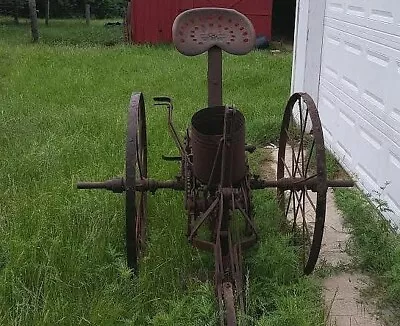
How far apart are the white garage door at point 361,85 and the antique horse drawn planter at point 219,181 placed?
2.65ft

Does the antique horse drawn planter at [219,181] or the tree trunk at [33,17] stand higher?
the antique horse drawn planter at [219,181]

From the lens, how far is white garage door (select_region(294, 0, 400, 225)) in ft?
13.5

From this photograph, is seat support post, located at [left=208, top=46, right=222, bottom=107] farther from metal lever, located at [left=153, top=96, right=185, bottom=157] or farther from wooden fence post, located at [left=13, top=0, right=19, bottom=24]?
wooden fence post, located at [left=13, top=0, right=19, bottom=24]

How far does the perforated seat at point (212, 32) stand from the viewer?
387 cm

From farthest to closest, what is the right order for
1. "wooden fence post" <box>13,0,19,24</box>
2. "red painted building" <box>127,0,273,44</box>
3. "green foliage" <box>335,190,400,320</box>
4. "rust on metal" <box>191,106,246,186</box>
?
"wooden fence post" <box>13,0,19,24</box> → "red painted building" <box>127,0,273,44</box> → "green foliage" <box>335,190,400,320</box> → "rust on metal" <box>191,106,246,186</box>

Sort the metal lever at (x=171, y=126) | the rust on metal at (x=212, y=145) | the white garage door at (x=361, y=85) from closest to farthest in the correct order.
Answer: the rust on metal at (x=212, y=145)
the metal lever at (x=171, y=126)
the white garage door at (x=361, y=85)

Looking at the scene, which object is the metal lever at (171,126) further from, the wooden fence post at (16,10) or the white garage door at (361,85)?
the wooden fence post at (16,10)

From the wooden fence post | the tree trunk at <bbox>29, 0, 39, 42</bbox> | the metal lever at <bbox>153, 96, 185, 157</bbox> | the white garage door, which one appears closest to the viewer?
the metal lever at <bbox>153, 96, 185, 157</bbox>

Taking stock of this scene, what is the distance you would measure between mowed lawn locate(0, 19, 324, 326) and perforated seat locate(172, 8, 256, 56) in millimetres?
1118

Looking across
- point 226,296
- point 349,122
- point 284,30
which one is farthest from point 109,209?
point 284,30

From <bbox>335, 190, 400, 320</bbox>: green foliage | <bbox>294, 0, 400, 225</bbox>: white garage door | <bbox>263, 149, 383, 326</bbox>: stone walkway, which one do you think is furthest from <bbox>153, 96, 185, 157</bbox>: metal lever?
<bbox>294, 0, 400, 225</bbox>: white garage door

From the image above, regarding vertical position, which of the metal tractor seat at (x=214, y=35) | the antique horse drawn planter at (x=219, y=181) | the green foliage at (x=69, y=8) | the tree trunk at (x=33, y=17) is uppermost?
the metal tractor seat at (x=214, y=35)

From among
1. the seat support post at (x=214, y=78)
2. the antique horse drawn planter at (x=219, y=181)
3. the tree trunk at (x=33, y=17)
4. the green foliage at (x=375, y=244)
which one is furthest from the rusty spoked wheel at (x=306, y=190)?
the tree trunk at (x=33, y=17)

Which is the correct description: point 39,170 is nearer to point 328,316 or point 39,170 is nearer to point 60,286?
point 60,286
